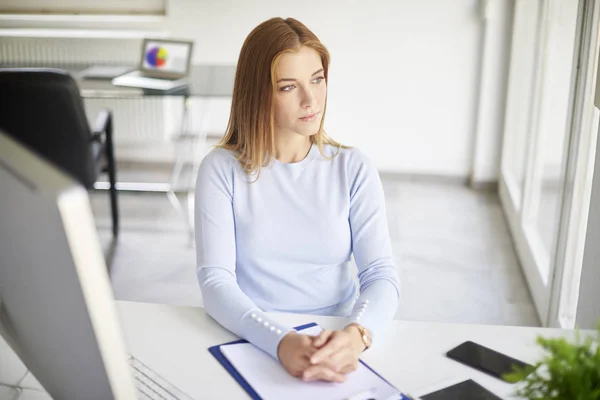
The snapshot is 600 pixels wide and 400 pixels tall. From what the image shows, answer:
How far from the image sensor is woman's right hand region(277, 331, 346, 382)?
1.22m

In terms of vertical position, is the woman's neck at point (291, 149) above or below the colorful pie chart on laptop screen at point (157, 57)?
above

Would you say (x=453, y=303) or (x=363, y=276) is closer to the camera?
(x=363, y=276)

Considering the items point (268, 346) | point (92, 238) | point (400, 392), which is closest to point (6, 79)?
point (268, 346)

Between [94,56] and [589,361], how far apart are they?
429cm

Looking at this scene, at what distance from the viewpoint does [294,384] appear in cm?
122

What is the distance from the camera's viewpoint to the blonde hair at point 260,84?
1533 millimetres

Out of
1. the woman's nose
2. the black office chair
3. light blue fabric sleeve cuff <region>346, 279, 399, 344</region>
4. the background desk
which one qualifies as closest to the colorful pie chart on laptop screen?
the background desk

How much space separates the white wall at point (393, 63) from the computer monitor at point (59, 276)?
12.5 feet

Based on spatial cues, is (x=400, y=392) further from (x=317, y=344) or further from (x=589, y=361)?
(x=589, y=361)

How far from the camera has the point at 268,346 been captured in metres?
1.31

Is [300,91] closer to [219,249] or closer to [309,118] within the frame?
[309,118]

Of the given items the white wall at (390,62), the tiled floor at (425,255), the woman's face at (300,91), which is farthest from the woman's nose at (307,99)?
the white wall at (390,62)

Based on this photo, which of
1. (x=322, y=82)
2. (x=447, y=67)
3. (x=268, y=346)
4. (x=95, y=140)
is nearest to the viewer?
(x=268, y=346)

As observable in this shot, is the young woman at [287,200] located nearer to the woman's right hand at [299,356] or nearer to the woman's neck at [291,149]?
the woman's neck at [291,149]
